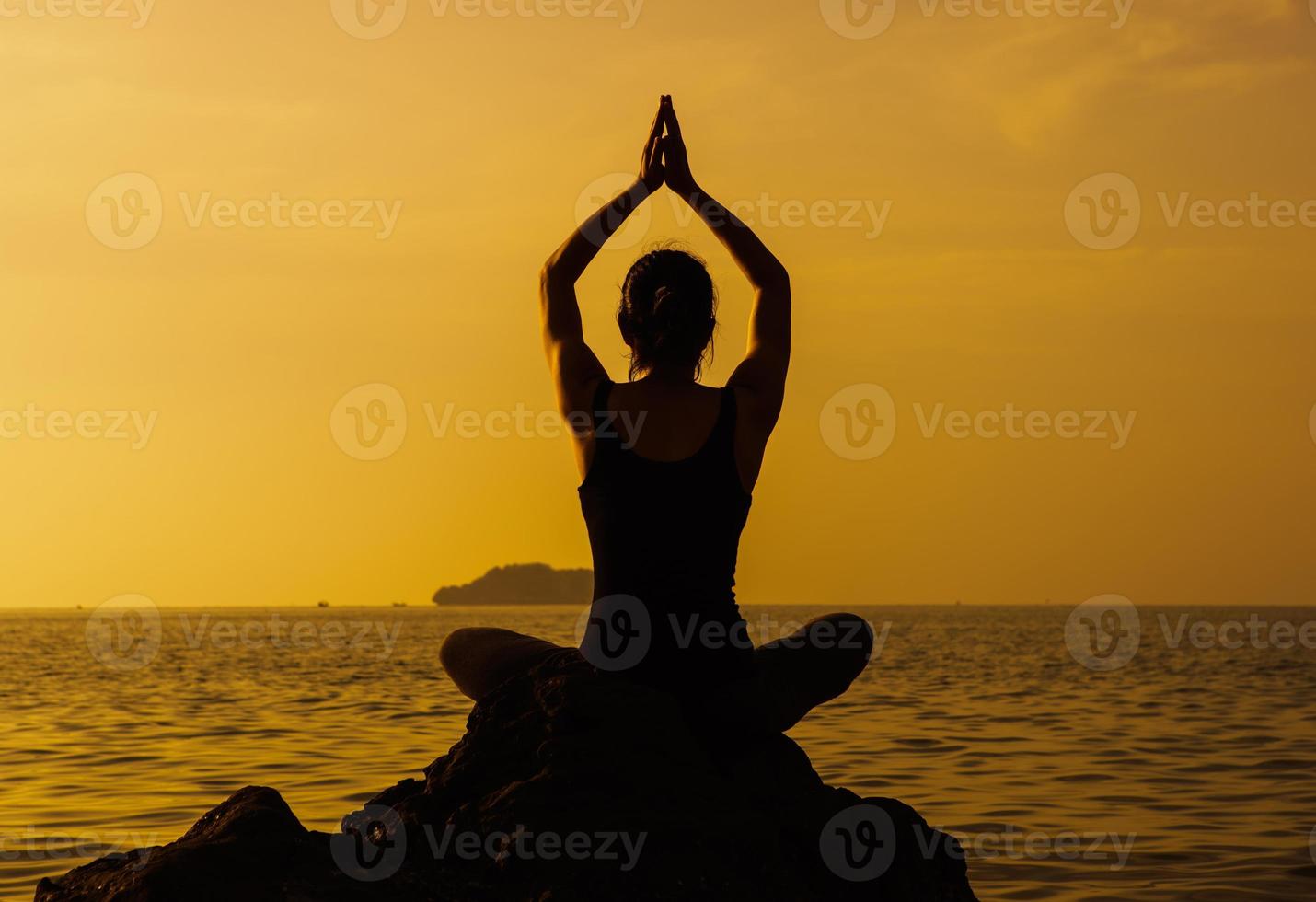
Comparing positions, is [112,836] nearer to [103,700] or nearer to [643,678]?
[643,678]

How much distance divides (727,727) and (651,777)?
1.35ft

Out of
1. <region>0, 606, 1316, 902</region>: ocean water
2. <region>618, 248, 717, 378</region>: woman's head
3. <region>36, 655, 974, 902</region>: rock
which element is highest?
<region>618, 248, 717, 378</region>: woman's head

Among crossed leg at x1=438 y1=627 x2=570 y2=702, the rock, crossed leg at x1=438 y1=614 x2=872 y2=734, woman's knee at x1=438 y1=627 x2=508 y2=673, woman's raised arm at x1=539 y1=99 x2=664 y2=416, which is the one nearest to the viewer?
the rock

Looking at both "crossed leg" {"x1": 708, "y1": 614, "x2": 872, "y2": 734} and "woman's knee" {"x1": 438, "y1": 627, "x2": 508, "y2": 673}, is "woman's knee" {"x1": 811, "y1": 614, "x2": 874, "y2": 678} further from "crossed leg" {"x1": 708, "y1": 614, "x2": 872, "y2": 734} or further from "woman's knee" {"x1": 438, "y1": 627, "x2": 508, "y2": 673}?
"woman's knee" {"x1": 438, "y1": 627, "x2": 508, "y2": 673}

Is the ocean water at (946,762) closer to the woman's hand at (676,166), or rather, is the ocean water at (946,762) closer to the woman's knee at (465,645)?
the woman's knee at (465,645)

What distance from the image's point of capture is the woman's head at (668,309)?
199 inches

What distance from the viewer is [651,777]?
5035mm

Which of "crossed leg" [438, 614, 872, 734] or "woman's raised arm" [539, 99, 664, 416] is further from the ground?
"woman's raised arm" [539, 99, 664, 416]

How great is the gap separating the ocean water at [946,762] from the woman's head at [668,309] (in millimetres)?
5226

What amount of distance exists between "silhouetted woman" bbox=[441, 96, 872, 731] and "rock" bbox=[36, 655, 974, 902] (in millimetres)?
217

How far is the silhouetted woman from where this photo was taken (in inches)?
196

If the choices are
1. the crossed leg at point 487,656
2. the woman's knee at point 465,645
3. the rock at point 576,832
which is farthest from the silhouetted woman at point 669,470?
the woman's knee at point 465,645

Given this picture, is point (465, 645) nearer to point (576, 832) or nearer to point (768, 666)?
point (576, 832)

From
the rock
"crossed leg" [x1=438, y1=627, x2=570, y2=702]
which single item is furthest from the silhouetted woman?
"crossed leg" [x1=438, y1=627, x2=570, y2=702]
